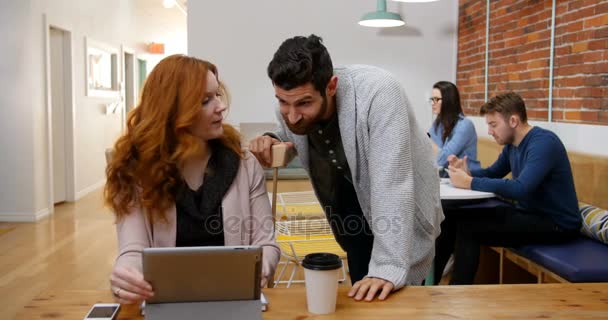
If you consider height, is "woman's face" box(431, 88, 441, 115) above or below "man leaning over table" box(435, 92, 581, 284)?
above

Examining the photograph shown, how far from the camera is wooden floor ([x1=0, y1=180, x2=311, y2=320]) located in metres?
3.69

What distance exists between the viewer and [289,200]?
4.18 metres

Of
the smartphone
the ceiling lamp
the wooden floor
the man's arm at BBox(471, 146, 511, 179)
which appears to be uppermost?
the ceiling lamp

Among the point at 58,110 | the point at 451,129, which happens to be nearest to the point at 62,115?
the point at 58,110

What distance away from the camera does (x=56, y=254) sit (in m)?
4.54

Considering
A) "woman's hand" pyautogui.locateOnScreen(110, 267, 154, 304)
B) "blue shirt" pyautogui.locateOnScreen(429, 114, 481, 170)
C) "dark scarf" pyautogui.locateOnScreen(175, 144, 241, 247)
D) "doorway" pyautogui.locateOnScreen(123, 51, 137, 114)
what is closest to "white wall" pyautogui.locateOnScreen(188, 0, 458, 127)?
"blue shirt" pyautogui.locateOnScreen(429, 114, 481, 170)

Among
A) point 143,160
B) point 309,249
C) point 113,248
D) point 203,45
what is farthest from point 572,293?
point 203,45

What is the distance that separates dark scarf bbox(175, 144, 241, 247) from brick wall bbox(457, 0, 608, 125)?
2.59m

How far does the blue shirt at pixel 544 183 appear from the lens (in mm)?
3018

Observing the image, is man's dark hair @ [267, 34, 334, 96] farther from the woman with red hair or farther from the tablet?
the tablet

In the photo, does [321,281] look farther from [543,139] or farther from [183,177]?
[543,139]

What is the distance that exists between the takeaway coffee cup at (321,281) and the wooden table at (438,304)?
0.02 m

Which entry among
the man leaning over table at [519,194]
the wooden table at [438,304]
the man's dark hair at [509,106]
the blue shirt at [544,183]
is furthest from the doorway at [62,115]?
the wooden table at [438,304]

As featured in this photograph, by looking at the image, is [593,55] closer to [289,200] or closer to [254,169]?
[289,200]
